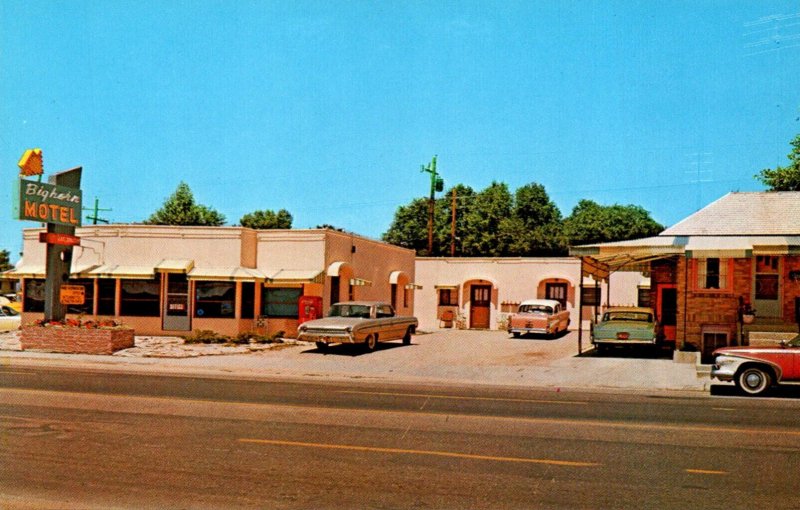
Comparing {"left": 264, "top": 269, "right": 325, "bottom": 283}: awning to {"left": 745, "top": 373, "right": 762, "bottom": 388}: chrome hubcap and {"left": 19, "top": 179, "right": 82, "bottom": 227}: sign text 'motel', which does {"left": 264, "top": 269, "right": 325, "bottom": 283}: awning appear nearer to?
{"left": 19, "top": 179, "right": 82, "bottom": 227}: sign text 'motel'

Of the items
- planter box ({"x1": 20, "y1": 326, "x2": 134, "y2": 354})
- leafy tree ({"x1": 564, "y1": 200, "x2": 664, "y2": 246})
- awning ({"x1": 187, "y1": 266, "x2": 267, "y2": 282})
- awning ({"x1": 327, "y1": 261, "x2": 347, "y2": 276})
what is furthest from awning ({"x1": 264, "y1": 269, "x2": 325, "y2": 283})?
leafy tree ({"x1": 564, "y1": 200, "x2": 664, "y2": 246})

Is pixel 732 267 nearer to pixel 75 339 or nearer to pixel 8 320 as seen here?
pixel 75 339

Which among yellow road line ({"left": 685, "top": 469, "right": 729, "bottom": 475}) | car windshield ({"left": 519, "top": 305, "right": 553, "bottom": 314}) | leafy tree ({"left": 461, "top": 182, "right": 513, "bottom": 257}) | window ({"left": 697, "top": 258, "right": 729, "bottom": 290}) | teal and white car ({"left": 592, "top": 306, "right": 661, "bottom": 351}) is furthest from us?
leafy tree ({"left": 461, "top": 182, "right": 513, "bottom": 257})

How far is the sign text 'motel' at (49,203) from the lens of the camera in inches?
949

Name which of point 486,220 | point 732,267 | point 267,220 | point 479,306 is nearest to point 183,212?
point 267,220

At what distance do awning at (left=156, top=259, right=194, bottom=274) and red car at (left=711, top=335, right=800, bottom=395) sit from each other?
63.8 ft

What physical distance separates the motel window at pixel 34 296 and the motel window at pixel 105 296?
3028mm

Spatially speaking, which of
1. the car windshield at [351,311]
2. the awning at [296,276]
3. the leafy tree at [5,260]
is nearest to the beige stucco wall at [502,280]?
the awning at [296,276]

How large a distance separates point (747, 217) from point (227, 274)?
18.5 metres

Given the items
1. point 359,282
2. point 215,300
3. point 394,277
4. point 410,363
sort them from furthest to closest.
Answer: point 394,277 → point 359,282 → point 215,300 → point 410,363

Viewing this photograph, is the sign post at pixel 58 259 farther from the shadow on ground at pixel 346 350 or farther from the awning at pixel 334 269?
the awning at pixel 334 269

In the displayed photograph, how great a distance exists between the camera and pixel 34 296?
30.6 meters

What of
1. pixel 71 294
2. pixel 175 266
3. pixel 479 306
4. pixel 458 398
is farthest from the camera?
pixel 479 306

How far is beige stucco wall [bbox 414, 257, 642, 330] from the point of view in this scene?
3897 centimetres
